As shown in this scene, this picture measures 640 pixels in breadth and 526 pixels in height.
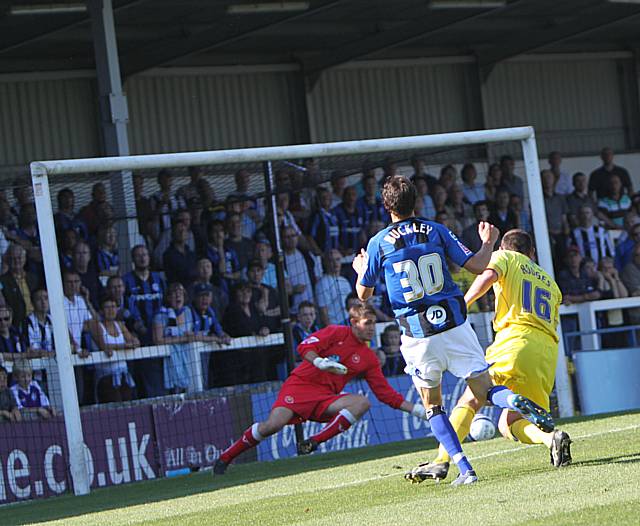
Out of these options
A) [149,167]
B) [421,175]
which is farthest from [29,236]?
[421,175]

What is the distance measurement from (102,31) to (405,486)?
9199mm

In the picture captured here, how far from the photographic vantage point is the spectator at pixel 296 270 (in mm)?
15477

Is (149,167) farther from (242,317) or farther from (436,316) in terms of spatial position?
(436,316)

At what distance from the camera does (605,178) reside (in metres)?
20.6

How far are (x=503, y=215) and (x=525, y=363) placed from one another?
357 inches

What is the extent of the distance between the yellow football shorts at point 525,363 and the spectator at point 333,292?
7.24 metres

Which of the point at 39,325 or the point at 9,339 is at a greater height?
the point at 39,325

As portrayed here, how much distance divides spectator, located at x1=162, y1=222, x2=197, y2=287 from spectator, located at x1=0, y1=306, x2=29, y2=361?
238cm

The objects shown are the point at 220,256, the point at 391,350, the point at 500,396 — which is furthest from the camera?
the point at 220,256

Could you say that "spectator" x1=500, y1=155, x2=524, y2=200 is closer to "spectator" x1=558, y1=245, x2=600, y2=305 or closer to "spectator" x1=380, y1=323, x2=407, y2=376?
"spectator" x1=558, y1=245, x2=600, y2=305

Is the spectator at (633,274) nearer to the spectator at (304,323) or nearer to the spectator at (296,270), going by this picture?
the spectator at (296,270)

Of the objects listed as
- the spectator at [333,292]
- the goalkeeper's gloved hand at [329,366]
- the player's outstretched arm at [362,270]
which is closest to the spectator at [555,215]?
the spectator at [333,292]

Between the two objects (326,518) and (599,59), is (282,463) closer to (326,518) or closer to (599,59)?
(326,518)

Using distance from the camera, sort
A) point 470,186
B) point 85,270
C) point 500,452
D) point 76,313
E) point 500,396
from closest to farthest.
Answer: point 500,396 → point 500,452 → point 76,313 → point 85,270 → point 470,186
